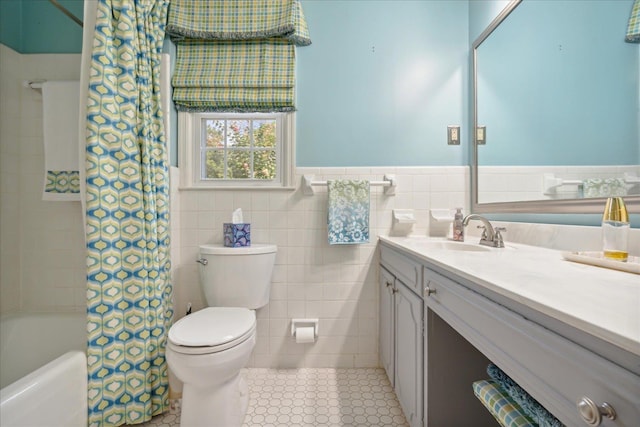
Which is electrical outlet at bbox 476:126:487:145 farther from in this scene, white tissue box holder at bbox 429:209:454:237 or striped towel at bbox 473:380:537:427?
striped towel at bbox 473:380:537:427

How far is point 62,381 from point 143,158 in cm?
91

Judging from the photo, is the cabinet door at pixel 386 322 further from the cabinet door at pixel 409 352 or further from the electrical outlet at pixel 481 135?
the electrical outlet at pixel 481 135

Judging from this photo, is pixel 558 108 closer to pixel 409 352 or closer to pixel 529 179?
pixel 529 179

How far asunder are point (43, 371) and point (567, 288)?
1.57 metres

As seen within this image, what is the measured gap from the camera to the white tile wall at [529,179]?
97 cm

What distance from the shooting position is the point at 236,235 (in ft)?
5.28

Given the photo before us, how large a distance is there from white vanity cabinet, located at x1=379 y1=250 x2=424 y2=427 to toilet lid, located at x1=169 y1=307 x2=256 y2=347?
0.68m

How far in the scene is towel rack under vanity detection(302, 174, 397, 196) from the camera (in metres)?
1.73

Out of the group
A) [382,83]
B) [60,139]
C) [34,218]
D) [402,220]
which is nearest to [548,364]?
[402,220]

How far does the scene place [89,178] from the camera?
46.4 inches

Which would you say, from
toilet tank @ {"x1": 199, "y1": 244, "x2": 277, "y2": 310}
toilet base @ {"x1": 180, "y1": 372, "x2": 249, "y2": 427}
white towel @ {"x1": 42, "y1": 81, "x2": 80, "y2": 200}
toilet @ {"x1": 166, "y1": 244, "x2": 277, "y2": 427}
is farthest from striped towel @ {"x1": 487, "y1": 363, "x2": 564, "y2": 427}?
white towel @ {"x1": 42, "y1": 81, "x2": 80, "y2": 200}

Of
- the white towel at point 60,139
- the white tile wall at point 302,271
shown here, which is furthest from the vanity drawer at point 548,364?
the white towel at point 60,139

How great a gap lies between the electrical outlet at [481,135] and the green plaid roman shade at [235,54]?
1.12 meters

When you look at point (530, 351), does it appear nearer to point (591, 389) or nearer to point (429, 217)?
point (591, 389)
